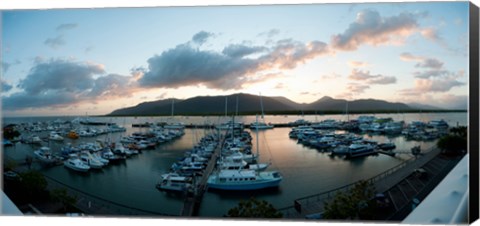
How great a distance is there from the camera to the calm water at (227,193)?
565cm

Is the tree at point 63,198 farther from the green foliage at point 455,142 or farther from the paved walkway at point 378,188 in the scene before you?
the green foliage at point 455,142

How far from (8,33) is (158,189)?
141 inches

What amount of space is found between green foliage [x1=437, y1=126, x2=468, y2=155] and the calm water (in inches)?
4.0

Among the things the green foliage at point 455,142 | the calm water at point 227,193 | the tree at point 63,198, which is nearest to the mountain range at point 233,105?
the calm water at point 227,193

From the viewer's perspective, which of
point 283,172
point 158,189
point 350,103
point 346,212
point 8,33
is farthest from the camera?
point 283,172

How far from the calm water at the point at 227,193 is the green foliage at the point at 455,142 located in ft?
0.33

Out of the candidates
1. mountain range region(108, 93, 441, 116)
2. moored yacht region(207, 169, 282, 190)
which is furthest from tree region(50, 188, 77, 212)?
moored yacht region(207, 169, 282, 190)

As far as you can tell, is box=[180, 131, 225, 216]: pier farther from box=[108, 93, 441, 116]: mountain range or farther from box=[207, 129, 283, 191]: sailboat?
box=[108, 93, 441, 116]: mountain range

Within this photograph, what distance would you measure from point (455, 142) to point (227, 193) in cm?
363

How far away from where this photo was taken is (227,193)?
6.04 meters

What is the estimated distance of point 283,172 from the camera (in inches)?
305

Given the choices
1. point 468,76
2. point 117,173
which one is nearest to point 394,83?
point 468,76

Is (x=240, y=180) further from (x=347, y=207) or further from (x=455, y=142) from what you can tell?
(x=455, y=142)

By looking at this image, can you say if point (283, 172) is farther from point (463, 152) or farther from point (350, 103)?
point (463, 152)
